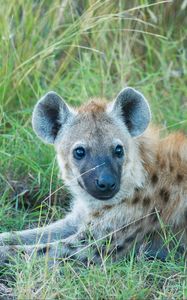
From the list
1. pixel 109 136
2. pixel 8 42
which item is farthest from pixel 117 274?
pixel 8 42

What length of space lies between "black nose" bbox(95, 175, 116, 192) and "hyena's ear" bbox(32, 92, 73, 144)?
22.8 inches

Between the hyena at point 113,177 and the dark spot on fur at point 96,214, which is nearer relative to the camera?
the hyena at point 113,177

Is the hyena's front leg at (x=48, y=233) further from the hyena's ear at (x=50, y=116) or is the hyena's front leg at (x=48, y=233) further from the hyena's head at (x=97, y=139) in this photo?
the hyena's ear at (x=50, y=116)

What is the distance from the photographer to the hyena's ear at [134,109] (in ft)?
14.1

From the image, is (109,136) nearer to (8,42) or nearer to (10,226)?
(10,226)

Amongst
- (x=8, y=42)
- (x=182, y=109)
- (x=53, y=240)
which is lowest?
(x=53, y=240)

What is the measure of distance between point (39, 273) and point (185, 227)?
0.89 m

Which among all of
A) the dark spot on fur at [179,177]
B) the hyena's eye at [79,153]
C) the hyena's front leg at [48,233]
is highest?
the hyena's eye at [79,153]

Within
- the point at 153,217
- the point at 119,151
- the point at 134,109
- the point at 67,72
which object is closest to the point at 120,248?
the point at 153,217

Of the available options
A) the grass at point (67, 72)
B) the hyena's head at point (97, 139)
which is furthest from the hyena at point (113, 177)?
the grass at point (67, 72)

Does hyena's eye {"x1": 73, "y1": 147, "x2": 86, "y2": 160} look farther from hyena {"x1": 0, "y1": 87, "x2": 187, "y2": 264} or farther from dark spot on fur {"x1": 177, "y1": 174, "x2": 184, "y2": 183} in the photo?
dark spot on fur {"x1": 177, "y1": 174, "x2": 184, "y2": 183}

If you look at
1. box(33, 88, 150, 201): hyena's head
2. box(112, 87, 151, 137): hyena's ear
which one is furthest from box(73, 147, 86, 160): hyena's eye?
box(112, 87, 151, 137): hyena's ear

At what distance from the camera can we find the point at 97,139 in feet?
13.7

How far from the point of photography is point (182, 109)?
224 inches
